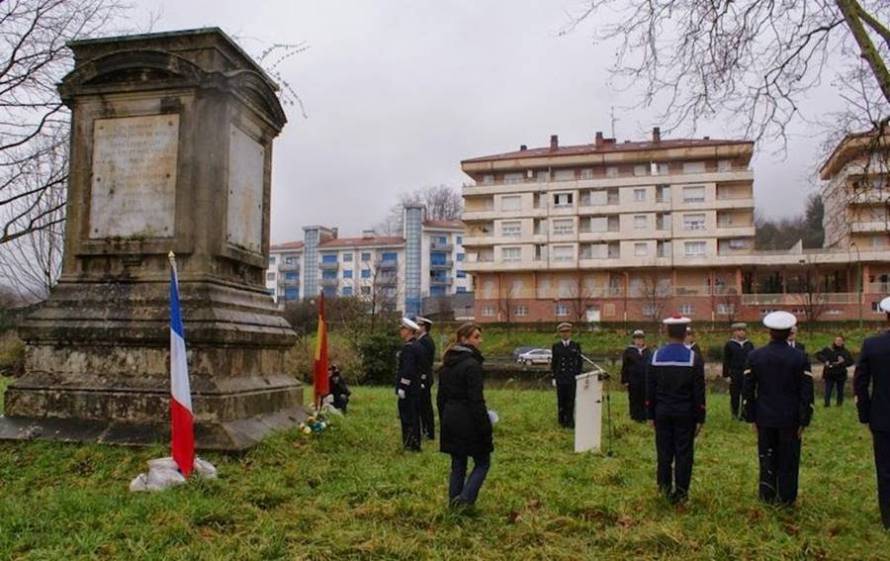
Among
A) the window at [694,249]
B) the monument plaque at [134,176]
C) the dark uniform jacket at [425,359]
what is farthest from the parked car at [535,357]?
the monument plaque at [134,176]

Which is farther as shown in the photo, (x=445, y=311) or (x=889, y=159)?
(x=445, y=311)

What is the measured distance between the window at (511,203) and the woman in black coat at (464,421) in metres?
62.4

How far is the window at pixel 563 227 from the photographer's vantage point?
6662 cm

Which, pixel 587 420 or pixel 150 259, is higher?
pixel 150 259

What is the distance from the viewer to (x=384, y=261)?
3971 inches

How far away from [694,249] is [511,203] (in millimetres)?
16328

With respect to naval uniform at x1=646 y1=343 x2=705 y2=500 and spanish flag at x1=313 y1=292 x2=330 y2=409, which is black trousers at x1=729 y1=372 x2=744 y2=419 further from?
spanish flag at x1=313 y1=292 x2=330 y2=409

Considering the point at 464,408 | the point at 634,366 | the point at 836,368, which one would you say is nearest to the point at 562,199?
the point at 836,368

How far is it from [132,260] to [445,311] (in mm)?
70173

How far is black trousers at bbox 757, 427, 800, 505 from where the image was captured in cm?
662

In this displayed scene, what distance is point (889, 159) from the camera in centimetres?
1124

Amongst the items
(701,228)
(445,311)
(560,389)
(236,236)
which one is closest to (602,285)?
(701,228)

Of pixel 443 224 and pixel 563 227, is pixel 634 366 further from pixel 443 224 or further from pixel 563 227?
pixel 443 224

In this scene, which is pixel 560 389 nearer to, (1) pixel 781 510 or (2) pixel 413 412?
(2) pixel 413 412
